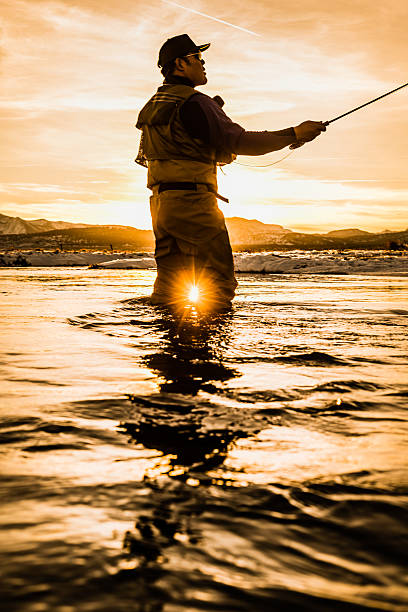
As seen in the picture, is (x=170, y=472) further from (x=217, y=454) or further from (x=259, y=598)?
(x=259, y=598)

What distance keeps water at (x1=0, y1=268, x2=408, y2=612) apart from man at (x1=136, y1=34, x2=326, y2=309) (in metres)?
3.17

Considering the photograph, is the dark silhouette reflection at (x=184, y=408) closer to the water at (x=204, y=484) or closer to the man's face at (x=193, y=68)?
the water at (x=204, y=484)

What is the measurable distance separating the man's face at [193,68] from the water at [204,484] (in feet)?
13.3

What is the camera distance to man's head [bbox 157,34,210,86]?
6098 millimetres

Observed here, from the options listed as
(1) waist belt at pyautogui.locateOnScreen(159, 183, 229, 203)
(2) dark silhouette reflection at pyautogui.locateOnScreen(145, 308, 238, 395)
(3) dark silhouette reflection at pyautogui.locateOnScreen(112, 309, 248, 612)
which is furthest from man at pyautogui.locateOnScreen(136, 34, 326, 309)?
(3) dark silhouette reflection at pyautogui.locateOnScreen(112, 309, 248, 612)

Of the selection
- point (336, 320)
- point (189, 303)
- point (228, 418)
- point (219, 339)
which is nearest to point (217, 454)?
point (228, 418)

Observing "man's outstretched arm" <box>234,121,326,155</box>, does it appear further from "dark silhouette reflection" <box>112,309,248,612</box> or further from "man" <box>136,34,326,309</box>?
"dark silhouette reflection" <box>112,309,248,612</box>

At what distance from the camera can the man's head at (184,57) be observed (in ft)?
20.0

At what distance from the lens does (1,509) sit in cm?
125

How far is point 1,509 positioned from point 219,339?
8.72 feet

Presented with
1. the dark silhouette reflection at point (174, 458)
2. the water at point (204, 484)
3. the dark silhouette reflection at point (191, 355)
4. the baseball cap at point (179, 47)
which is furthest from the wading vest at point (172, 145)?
the water at point (204, 484)

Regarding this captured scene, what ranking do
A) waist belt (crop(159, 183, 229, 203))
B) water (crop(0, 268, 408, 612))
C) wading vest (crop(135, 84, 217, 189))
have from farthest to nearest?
waist belt (crop(159, 183, 229, 203)) < wading vest (crop(135, 84, 217, 189)) < water (crop(0, 268, 408, 612))

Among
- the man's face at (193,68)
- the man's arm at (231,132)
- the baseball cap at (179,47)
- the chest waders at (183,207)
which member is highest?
the baseball cap at (179,47)

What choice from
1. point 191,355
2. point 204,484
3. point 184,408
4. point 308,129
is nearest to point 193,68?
point 308,129
